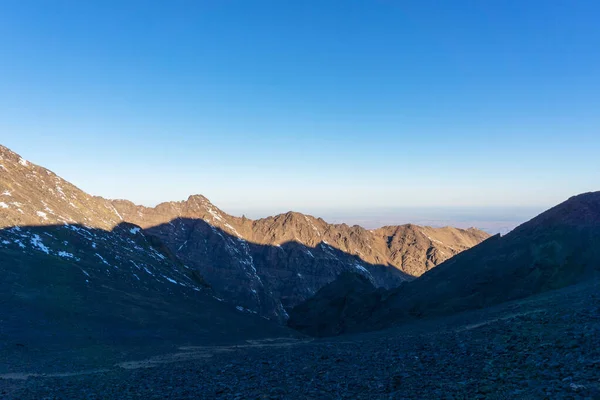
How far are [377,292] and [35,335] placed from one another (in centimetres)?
7389

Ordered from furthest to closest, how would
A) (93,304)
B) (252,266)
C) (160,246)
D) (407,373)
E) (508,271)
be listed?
(252,266) < (160,246) < (508,271) < (93,304) < (407,373)

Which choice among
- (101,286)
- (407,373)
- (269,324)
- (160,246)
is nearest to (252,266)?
(160,246)

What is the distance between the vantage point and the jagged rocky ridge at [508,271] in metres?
60.0

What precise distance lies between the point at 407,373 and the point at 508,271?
54.9m

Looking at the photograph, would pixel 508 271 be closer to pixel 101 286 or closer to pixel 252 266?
pixel 101 286

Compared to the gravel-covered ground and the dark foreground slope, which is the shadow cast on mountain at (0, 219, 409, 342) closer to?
the dark foreground slope

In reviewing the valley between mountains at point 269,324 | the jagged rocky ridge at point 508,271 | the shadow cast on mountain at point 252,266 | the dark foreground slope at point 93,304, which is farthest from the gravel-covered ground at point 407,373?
the shadow cast on mountain at point 252,266

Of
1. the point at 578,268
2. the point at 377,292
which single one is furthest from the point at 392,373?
the point at 377,292

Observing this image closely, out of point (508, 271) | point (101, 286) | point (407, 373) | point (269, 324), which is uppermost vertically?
point (101, 286)

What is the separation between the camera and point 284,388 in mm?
20422

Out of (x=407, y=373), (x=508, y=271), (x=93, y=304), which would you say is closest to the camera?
(x=407, y=373)

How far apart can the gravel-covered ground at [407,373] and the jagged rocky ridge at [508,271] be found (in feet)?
102

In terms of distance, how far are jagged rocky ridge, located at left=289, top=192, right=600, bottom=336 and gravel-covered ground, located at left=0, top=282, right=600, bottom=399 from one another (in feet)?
102

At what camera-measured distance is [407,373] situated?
19891 mm
